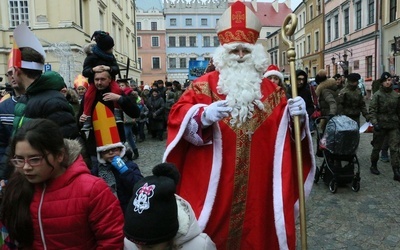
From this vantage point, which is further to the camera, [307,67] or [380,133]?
[307,67]

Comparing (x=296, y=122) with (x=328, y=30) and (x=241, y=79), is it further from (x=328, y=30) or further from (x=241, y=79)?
(x=328, y=30)

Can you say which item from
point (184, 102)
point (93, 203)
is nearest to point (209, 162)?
point (184, 102)

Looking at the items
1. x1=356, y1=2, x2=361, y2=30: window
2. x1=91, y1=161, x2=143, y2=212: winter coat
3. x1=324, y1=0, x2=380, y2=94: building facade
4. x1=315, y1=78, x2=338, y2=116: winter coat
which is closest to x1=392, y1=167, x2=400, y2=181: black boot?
x1=315, y1=78, x2=338, y2=116: winter coat

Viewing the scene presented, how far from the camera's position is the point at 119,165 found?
2.39 meters

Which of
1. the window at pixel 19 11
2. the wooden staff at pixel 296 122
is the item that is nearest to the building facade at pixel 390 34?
the window at pixel 19 11

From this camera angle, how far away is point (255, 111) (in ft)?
8.46

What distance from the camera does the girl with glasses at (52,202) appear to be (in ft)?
5.88

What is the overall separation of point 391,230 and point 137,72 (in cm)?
3513

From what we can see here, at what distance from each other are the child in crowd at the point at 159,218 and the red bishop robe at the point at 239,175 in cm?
71

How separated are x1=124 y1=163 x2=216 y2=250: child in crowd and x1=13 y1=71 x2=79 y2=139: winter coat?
3.59 ft

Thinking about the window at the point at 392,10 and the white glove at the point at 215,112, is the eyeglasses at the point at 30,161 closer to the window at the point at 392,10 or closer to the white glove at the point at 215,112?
the white glove at the point at 215,112

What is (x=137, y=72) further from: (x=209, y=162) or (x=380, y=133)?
(x=209, y=162)

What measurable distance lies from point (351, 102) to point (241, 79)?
16.1ft

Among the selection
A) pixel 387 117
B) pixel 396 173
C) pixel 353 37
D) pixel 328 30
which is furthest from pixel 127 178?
pixel 328 30
